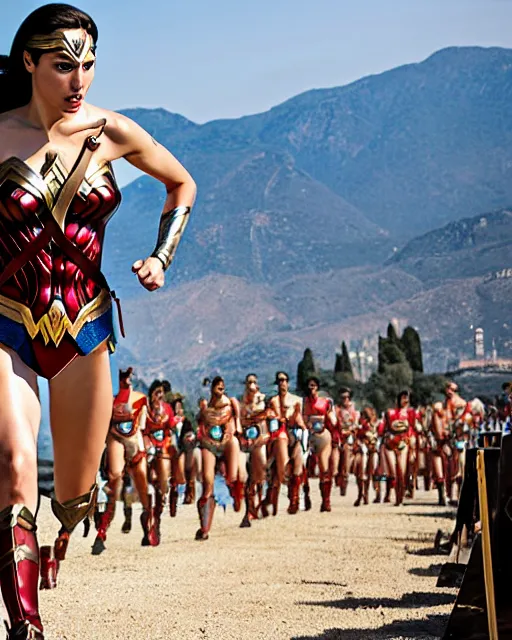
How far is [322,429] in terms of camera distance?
23.8 meters

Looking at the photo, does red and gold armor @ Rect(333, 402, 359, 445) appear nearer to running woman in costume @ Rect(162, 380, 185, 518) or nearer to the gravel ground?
running woman in costume @ Rect(162, 380, 185, 518)

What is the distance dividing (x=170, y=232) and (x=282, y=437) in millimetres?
16054

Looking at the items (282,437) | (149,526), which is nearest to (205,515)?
(149,526)

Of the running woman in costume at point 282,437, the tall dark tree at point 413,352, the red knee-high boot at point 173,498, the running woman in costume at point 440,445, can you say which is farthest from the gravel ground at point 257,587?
the tall dark tree at point 413,352

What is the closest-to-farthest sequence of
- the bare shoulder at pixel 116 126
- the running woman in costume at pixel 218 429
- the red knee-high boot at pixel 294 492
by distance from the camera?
the bare shoulder at pixel 116 126
the running woman in costume at pixel 218 429
the red knee-high boot at pixel 294 492

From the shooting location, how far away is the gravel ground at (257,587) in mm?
8023

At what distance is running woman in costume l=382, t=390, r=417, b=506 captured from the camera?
2428 centimetres

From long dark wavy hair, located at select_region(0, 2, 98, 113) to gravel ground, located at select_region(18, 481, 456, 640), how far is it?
322cm

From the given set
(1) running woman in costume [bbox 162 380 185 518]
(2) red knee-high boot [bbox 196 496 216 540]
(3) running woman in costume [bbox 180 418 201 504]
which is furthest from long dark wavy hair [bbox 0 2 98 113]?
(1) running woman in costume [bbox 162 380 185 518]

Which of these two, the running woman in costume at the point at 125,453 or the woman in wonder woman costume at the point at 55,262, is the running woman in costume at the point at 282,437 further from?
the woman in wonder woman costume at the point at 55,262

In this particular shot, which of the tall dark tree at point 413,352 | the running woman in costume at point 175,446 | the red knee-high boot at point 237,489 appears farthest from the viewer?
the tall dark tree at point 413,352

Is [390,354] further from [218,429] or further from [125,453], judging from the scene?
[125,453]

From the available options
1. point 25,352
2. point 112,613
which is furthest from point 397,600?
point 25,352

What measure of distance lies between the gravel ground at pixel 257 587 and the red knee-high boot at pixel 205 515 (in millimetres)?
154
